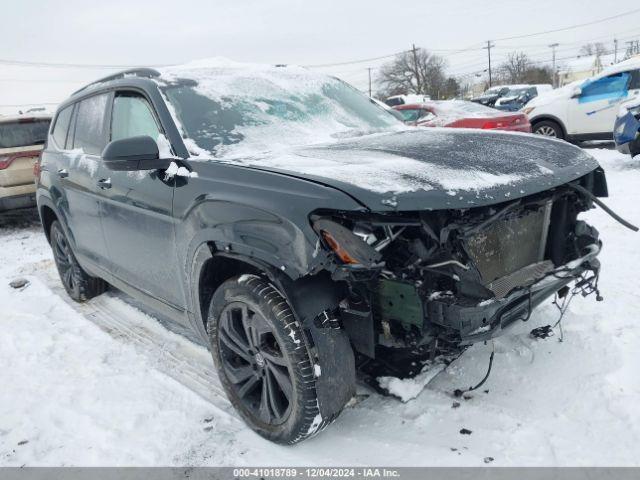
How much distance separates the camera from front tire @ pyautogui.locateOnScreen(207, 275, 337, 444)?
2.21 meters

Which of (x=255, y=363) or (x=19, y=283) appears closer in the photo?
(x=255, y=363)

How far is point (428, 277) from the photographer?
85.3 inches

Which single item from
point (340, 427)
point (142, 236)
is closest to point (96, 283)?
point (142, 236)

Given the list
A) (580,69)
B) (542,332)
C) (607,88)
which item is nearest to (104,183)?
(542,332)

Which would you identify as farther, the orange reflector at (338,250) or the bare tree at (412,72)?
the bare tree at (412,72)

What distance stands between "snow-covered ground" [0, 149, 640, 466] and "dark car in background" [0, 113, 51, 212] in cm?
483

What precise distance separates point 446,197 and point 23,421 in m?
2.60

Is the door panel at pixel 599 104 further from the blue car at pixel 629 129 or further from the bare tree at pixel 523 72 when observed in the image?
the bare tree at pixel 523 72

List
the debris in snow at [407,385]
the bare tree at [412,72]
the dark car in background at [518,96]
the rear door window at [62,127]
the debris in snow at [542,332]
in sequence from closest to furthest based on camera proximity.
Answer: the debris in snow at [407,385] → the debris in snow at [542,332] → the rear door window at [62,127] → the dark car in background at [518,96] → the bare tree at [412,72]

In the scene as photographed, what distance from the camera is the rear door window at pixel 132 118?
3.02m

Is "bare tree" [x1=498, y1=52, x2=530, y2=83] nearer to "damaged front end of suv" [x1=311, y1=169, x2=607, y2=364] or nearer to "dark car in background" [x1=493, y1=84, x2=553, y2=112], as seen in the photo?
"dark car in background" [x1=493, y1=84, x2=553, y2=112]

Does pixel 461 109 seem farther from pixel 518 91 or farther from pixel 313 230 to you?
pixel 518 91

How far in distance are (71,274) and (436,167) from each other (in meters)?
3.80

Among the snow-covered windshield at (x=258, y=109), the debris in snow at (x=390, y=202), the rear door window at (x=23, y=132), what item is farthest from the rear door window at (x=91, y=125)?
the rear door window at (x=23, y=132)
